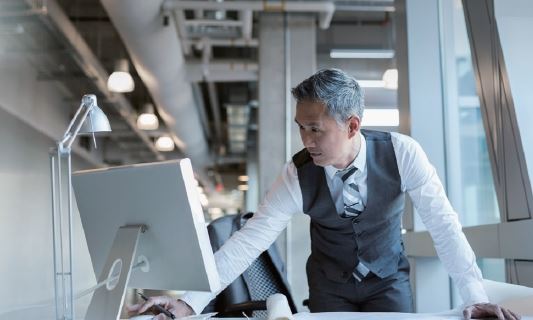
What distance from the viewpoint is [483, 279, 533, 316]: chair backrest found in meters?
1.91

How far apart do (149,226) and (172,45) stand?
17.9 feet

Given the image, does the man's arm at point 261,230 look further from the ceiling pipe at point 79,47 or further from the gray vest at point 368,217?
the ceiling pipe at point 79,47

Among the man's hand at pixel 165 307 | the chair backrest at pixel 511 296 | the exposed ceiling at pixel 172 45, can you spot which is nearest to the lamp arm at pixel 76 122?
the man's hand at pixel 165 307

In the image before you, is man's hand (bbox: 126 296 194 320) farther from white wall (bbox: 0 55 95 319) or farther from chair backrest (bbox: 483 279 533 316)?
white wall (bbox: 0 55 95 319)

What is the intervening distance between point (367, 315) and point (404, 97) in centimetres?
263

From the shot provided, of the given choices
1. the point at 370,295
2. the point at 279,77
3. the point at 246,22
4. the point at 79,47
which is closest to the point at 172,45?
the point at 246,22

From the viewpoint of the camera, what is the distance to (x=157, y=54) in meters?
6.82

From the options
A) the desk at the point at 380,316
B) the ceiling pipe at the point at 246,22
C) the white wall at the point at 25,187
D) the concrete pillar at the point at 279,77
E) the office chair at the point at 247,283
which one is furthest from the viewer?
the white wall at the point at 25,187

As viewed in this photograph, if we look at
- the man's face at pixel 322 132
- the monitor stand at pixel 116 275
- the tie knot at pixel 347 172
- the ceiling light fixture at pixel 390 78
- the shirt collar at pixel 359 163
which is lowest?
the monitor stand at pixel 116 275

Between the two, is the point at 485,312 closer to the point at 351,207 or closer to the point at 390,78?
the point at 351,207

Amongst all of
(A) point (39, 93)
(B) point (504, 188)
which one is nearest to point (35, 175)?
(A) point (39, 93)

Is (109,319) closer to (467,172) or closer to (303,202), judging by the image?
(303,202)

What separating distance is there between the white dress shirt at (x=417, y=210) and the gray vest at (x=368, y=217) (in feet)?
0.09

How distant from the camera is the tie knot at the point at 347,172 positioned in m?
2.23
